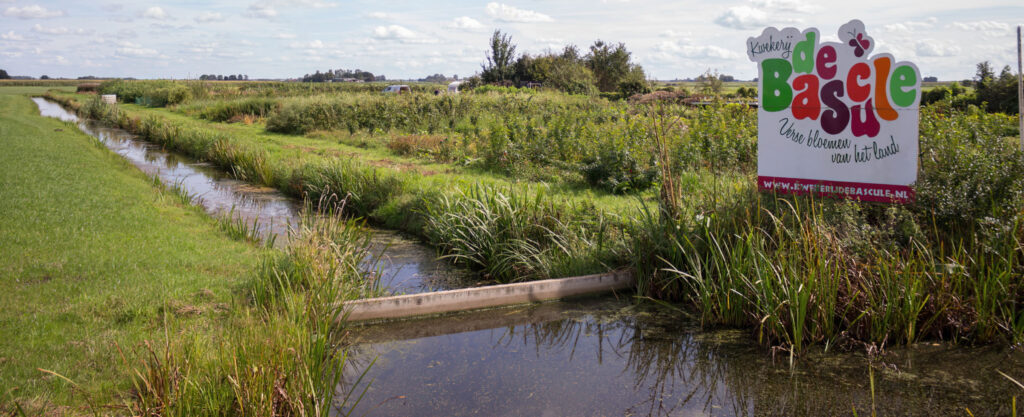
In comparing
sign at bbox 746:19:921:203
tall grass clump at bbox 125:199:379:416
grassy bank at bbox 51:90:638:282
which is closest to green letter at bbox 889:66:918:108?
sign at bbox 746:19:921:203

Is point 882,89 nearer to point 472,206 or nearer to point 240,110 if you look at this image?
point 472,206

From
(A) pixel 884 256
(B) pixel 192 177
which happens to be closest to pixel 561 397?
(A) pixel 884 256

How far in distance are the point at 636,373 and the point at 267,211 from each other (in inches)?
365

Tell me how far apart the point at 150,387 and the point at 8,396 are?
1.33 m

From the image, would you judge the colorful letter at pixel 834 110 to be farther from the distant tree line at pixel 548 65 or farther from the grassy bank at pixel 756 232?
the distant tree line at pixel 548 65

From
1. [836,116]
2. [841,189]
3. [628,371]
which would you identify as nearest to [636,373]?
[628,371]

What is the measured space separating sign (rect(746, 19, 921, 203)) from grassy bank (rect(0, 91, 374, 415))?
484cm

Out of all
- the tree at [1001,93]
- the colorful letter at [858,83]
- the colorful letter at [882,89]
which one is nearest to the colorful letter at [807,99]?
the colorful letter at [858,83]

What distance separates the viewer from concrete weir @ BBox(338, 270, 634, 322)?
6617 millimetres

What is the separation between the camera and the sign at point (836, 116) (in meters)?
6.83

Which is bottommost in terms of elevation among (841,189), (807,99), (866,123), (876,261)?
(876,261)

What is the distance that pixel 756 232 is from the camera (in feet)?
22.4

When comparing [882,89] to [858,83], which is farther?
[858,83]

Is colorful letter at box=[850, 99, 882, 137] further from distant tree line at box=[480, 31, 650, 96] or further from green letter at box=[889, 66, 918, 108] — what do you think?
distant tree line at box=[480, 31, 650, 96]
